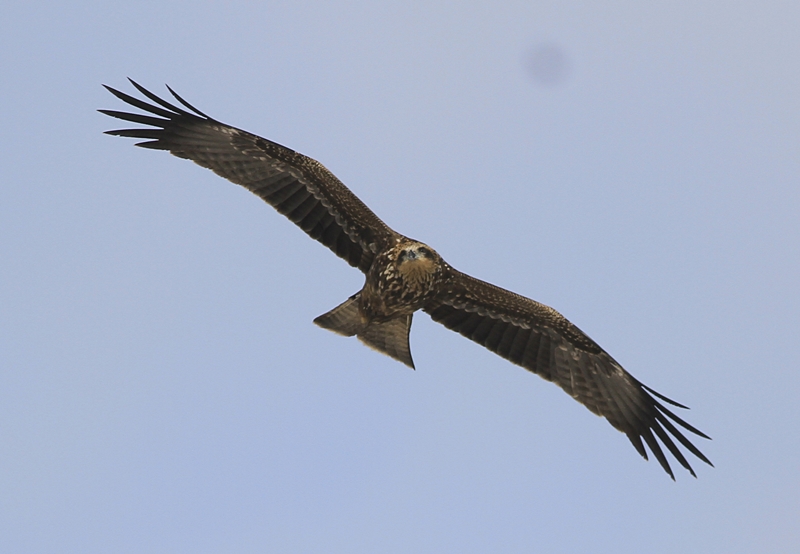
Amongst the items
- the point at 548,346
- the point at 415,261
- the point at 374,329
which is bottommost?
the point at 374,329

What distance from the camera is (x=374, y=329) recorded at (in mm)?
12188

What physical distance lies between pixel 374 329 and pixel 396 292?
0.81 metres

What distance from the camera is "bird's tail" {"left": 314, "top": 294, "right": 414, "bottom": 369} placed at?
12.0 m

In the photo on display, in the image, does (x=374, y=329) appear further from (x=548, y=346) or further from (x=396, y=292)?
(x=548, y=346)

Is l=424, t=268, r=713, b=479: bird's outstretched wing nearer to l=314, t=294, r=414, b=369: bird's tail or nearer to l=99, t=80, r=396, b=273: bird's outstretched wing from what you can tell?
l=314, t=294, r=414, b=369: bird's tail

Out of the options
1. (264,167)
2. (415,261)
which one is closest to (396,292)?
(415,261)

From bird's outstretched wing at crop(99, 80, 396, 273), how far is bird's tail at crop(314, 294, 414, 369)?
28.0 inches

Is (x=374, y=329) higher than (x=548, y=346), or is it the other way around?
(x=548, y=346)

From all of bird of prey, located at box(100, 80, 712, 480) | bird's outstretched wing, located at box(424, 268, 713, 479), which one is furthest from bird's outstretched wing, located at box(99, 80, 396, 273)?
bird's outstretched wing, located at box(424, 268, 713, 479)

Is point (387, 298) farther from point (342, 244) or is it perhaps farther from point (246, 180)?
point (246, 180)

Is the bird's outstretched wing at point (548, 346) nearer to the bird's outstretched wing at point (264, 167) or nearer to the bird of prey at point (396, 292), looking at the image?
the bird of prey at point (396, 292)

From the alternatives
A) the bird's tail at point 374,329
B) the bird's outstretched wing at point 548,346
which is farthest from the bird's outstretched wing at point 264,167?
the bird's outstretched wing at point 548,346

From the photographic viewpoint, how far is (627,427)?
12086 millimetres

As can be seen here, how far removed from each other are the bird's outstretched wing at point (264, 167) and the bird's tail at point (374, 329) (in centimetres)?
71
